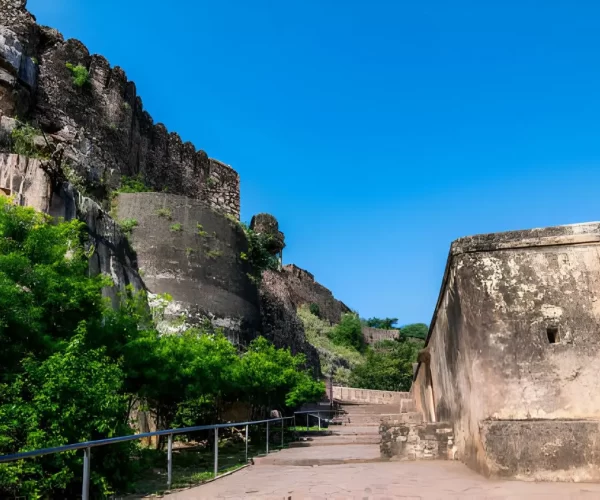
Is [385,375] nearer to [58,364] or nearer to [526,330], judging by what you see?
A: [526,330]

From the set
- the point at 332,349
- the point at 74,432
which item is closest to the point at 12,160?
the point at 74,432

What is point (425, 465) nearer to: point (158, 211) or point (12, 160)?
point (12, 160)

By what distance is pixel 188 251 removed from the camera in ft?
54.4

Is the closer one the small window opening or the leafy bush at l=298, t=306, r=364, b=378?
the small window opening

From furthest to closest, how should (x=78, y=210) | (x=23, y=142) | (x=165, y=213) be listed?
(x=165, y=213) → (x=23, y=142) → (x=78, y=210)

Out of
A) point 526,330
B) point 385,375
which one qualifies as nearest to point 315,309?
point 385,375

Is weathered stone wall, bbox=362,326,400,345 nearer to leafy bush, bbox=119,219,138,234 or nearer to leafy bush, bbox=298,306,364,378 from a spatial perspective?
leafy bush, bbox=298,306,364,378

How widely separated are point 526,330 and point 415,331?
64799 mm

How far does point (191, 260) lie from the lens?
1652 cm

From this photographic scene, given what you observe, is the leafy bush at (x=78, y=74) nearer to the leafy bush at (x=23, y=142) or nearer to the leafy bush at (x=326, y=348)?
the leafy bush at (x=23, y=142)

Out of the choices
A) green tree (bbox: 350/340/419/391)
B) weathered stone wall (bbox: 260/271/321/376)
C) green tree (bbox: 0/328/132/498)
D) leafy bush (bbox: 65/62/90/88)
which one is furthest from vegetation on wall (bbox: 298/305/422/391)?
green tree (bbox: 0/328/132/498)

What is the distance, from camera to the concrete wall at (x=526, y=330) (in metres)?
5.56

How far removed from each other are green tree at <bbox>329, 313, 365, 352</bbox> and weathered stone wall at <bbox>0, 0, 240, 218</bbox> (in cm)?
2833

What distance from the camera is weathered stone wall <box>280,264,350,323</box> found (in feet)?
177
